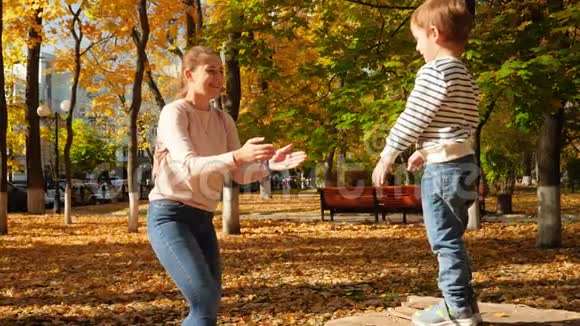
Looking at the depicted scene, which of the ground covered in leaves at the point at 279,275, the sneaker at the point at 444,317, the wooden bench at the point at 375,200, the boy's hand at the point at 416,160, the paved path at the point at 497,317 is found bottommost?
the ground covered in leaves at the point at 279,275

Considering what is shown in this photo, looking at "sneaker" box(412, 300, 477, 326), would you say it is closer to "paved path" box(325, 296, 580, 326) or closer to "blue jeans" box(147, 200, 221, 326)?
"paved path" box(325, 296, 580, 326)

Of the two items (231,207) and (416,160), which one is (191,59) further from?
(231,207)

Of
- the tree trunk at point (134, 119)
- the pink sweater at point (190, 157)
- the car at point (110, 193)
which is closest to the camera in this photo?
the pink sweater at point (190, 157)

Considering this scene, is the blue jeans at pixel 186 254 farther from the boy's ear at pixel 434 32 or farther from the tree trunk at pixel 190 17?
the tree trunk at pixel 190 17

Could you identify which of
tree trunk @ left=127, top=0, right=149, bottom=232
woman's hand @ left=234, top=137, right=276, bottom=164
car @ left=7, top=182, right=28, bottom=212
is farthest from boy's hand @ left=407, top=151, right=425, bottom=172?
car @ left=7, top=182, right=28, bottom=212

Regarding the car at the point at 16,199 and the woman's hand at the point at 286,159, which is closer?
the woman's hand at the point at 286,159

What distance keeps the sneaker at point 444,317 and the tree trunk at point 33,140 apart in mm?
22086

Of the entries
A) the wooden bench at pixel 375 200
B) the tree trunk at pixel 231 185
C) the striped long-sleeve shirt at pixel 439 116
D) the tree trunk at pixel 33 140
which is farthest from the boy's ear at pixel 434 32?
the tree trunk at pixel 33 140

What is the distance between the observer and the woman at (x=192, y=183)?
306 cm

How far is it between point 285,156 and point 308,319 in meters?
3.46

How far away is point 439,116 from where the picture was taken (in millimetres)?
3363

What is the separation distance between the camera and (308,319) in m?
6.32

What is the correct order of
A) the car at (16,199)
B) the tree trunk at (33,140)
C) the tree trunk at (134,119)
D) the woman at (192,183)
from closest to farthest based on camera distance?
the woman at (192,183)
the tree trunk at (134,119)
the tree trunk at (33,140)
the car at (16,199)

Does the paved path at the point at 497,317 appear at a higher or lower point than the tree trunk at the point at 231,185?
lower
